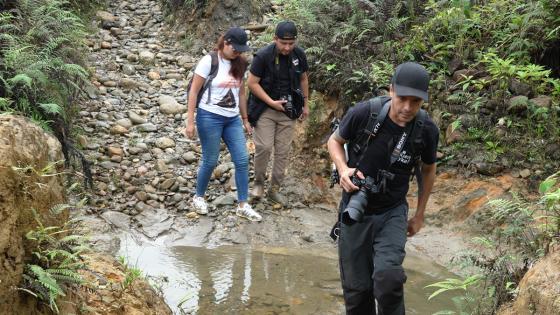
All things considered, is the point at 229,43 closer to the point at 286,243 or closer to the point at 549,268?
the point at 286,243

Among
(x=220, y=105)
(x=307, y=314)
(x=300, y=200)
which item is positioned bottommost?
(x=307, y=314)

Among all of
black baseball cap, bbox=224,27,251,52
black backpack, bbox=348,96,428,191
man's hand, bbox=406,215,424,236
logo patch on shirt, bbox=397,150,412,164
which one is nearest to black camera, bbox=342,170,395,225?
logo patch on shirt, bbox=397,150,412,164

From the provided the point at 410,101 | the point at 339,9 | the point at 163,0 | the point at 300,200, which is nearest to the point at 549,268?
the point at 410,101

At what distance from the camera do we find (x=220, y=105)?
6.60 meters

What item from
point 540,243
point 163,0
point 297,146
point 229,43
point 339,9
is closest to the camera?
point 540,243

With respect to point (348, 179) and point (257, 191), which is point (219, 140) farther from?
point (348, 179)

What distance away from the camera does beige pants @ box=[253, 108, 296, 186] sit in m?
7.10

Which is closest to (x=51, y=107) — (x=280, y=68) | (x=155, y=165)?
(x=155, y=165)

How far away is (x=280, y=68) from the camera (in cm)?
682

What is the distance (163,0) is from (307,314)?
901cm

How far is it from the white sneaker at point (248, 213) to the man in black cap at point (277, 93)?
1.63 ft

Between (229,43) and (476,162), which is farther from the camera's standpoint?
(476,162)

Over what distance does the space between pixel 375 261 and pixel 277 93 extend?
3359mm

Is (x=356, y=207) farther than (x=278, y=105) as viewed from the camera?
No
